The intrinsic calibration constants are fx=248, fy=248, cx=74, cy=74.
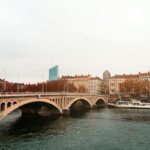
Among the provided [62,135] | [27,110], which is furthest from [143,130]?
[27,110]

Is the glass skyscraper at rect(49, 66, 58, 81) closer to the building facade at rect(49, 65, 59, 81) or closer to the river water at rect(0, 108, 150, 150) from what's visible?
the building facade at rect(49, 65, 59, 81)

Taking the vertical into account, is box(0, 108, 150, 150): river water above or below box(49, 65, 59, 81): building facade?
below

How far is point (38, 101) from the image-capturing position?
66.9m

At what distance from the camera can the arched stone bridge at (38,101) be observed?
50.4m

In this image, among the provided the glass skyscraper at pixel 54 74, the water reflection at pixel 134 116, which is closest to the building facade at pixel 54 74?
the glass skyscraper at pixel 54 74

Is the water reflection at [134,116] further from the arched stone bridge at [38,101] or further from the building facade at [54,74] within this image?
the building facade at [54,74]

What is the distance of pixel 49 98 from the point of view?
7325 centimetres

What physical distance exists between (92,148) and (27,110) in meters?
48.7

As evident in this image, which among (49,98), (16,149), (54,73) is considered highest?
(54,73)

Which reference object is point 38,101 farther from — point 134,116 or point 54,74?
point 54,74

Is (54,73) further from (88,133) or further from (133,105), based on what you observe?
(88,133)

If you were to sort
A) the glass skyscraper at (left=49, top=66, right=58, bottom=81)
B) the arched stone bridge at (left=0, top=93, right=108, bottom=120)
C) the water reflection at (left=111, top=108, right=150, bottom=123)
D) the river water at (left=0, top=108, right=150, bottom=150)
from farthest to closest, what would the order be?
the glass skyscraper at (left=49, top=66, right=58, bottom=81)
the water reflection at (left=111, top=108, right=150, bottom=123)
the arched stone bridge at (left=0, top=93, right=108, bottom=120)
the river water at (left=0, top=108, right=150, bottom=150)

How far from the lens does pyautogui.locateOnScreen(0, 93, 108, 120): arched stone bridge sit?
50438 millimetres

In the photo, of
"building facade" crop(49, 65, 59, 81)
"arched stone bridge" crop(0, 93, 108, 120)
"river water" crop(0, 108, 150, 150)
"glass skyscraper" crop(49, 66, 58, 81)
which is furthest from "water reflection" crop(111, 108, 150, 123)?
"glass skyscraper" crop(49, 66, 58, 81)
